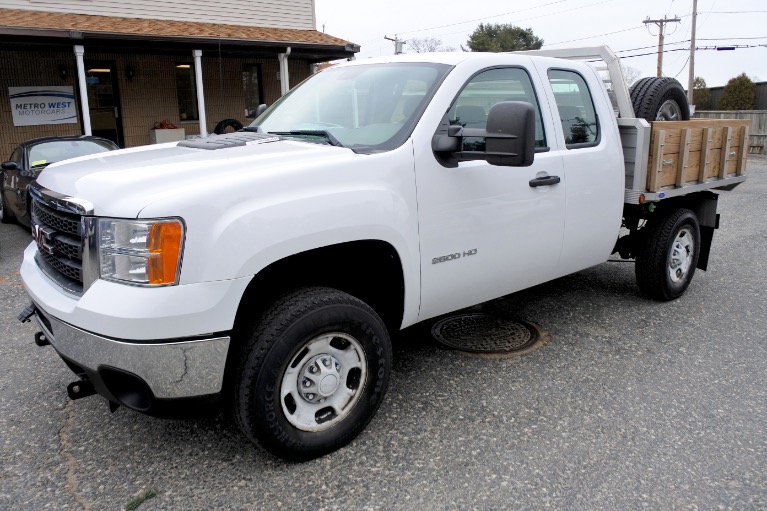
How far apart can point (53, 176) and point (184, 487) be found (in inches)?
65.3

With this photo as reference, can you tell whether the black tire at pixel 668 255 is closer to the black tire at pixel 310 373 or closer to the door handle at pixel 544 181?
→ the door handle at pixel 544 181

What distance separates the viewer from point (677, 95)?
5781 mm

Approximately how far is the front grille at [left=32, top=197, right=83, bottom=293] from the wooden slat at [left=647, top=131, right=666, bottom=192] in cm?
398

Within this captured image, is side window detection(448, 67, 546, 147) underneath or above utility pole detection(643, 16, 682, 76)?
underneath

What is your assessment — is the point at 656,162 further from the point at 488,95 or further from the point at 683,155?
the point at 488,95

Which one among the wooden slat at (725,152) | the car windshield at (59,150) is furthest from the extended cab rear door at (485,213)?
the car windshield at (59,150)

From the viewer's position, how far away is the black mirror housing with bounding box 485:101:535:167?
3047 millimetres

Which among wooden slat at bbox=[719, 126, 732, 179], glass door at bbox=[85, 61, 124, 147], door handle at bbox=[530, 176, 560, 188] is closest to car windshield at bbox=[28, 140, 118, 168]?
glass door at bbox=[85, 61, 124, 147]

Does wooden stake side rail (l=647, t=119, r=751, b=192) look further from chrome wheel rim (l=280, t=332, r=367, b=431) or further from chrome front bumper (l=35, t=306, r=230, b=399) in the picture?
chrome front bumper (l=35, t=306, r=230, b=399)

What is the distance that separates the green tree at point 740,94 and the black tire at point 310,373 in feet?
103

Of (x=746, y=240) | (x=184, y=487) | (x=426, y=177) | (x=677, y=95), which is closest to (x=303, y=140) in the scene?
(x=426, y=177)

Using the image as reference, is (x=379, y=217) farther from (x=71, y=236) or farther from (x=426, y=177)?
(x=71, y=236)

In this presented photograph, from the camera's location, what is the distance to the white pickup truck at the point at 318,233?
2.58 meters

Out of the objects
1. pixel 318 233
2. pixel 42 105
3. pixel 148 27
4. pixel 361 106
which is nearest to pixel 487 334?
pixel 361 106
